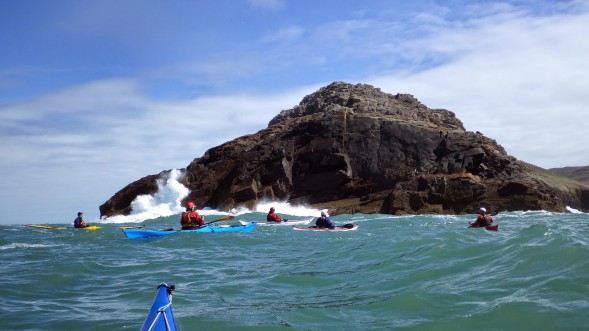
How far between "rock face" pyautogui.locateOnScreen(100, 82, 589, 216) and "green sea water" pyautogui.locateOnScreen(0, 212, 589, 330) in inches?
847

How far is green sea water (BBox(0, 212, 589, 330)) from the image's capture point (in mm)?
6461

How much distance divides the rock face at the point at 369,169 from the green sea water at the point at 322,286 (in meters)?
21.5

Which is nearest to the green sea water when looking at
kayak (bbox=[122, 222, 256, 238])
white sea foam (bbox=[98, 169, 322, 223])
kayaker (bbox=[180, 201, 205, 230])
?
kayak (bbox=[122, 222, 256, 238])

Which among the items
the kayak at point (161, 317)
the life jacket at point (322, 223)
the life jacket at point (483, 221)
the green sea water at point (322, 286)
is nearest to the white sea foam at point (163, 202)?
the life jacket at point (322, 223)

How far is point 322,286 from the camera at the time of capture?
885cm

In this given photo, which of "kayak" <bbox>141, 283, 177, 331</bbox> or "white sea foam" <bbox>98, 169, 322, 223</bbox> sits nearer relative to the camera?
"kayak" <bbox>141, 283, 177, 331</bbox>

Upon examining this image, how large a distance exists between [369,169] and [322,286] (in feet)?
105

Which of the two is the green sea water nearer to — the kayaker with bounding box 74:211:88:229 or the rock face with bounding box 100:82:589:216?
the kayaker with bounding box 74:211:88:229

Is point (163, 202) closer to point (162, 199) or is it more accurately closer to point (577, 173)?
point (162, 199)

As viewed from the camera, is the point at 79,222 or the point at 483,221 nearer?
the point at 483,221

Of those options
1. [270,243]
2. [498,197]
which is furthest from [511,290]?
[498,197]

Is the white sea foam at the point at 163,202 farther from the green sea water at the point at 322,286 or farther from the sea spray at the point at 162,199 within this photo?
the green sea water at the point at 322,286

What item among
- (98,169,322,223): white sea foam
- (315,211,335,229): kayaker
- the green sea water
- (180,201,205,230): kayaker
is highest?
(98,169,322,223): white sea foam

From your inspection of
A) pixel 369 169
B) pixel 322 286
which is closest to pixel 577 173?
pixel 369 169
